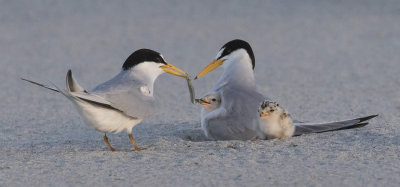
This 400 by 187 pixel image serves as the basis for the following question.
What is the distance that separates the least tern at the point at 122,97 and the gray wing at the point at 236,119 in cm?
43

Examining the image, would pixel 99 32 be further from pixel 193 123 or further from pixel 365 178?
pixel 365 178

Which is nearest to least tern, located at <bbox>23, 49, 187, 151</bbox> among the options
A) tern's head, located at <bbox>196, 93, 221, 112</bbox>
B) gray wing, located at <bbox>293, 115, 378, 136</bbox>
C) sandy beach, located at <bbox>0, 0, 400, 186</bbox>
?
sandy beach, located at <bbox>0, 0, 400, 186</bbox>

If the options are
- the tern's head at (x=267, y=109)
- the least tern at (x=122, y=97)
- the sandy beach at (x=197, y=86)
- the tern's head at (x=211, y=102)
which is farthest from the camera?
the tern's head at (x=211, y=102)

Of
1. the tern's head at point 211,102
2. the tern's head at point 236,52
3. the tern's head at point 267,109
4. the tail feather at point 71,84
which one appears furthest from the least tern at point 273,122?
the tail feather at point 71,84

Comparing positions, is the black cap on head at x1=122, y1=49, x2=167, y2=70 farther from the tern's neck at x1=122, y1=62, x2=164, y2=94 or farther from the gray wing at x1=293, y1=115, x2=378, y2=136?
the gray wing at x1=293, y1=115, x2=378, y2=136

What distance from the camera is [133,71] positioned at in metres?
4.23

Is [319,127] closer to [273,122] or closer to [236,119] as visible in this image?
[273,122]

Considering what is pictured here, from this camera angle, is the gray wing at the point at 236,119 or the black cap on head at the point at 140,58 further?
the black cap on head at the point at 140,58

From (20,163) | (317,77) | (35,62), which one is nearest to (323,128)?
(20,163)

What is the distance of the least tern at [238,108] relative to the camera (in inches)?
160

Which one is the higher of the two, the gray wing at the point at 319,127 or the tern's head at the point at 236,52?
the tern's head at the point at 236,52

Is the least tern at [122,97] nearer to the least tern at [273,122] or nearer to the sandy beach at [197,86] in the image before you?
the sandy beach at [197,86]

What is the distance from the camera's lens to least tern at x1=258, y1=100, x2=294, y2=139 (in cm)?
404

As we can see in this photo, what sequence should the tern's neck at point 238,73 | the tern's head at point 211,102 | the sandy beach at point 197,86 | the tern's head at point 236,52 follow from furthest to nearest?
the tern's head at point 236,52 < the tern's neck at point 238,73 < the tern's head at point 211,102 < the sandy beach at point 197,86
